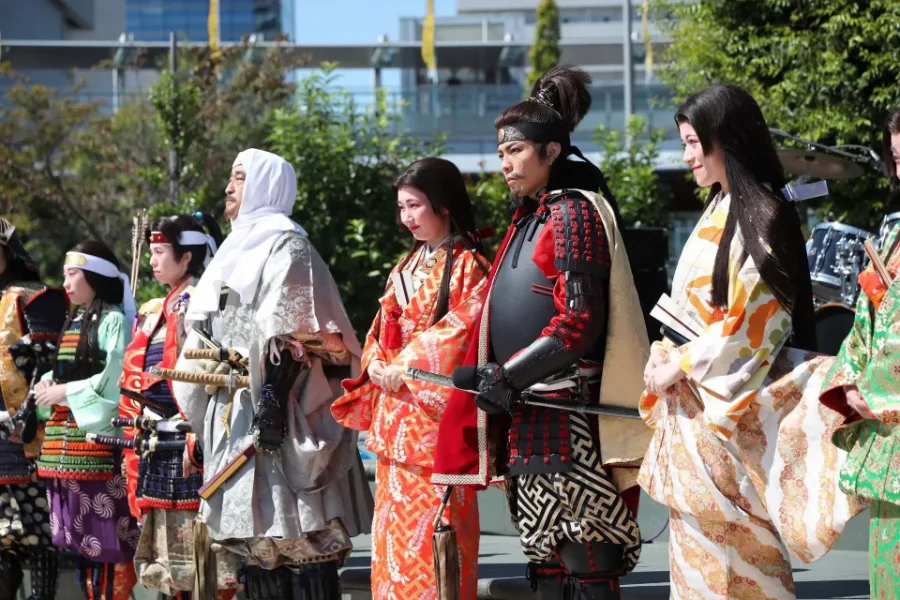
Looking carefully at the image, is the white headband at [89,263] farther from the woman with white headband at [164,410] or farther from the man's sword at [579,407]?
the man's sword at [579,407]

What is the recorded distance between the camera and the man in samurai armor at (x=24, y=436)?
6180 mm

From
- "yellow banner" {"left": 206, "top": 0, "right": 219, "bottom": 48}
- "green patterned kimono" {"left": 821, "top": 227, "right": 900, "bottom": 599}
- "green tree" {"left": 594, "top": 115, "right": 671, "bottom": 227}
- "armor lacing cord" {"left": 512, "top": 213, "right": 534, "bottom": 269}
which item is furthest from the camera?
"yellow banner" {"left": 206, "top": 0, "right": 219, "bottom": 48}

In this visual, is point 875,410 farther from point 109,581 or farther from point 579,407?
point 109,581

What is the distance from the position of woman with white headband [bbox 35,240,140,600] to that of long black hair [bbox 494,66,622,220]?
2.66 metres

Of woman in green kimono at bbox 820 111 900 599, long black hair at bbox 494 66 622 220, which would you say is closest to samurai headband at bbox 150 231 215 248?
long black hair at bbox 494 66 622 220

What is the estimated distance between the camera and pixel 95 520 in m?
5.75

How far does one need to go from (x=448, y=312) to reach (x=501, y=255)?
0.39 metres

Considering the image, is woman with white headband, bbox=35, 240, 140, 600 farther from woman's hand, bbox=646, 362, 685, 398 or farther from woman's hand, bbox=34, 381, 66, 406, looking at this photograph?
woman's hand, bbox=646, 362, 685, 398

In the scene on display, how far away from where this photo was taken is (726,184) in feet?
11.2

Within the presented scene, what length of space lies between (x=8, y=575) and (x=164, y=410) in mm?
1581

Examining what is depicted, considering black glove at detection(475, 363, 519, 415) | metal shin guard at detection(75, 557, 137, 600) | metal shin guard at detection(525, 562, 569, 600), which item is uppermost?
black glove at detection(475, 363, 519, 415)

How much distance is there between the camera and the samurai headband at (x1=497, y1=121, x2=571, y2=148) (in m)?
3.95

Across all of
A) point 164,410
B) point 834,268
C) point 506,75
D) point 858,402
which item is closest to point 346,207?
point 834,268

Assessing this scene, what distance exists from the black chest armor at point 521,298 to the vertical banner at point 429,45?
31.9 metres
